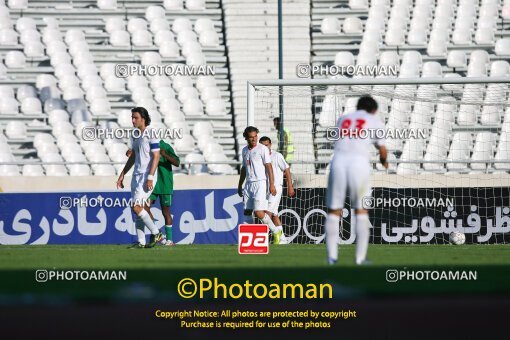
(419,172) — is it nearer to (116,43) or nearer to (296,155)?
(296,155)

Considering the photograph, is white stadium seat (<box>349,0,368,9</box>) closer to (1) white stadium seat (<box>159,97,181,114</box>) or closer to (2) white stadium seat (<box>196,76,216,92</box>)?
(2) white stadium seat (<box>196,76,216,92</box>)

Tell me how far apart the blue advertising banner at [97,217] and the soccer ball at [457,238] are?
135 inches

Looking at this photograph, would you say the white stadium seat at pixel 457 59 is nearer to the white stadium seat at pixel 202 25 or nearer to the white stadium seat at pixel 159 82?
the white stadium seat at pixel 202 25

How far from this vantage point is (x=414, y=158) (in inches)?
736

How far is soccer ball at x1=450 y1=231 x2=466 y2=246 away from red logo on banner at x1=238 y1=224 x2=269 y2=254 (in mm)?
4190

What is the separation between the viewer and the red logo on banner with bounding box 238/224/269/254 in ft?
42.4

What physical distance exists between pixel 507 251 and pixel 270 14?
11.2 meters

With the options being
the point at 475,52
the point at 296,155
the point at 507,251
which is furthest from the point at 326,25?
the point at 507,251

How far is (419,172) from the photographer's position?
714 inches

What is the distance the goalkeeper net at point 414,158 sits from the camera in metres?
16.4

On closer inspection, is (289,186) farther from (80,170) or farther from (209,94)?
(209,94)

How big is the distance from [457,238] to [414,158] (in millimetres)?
2910

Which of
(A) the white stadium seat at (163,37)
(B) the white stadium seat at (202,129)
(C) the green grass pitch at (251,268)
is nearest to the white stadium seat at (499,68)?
(B) the white stadium seat at (202,129)

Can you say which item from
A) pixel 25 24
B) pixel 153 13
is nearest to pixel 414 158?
pixel 153 13
